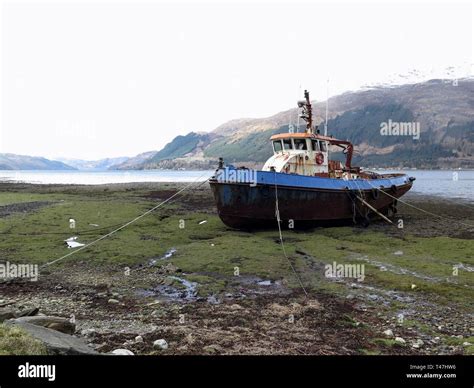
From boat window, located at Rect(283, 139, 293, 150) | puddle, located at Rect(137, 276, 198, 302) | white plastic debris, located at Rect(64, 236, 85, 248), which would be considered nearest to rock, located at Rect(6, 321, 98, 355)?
puddle, located at Rect(137, 276, 198, 302)

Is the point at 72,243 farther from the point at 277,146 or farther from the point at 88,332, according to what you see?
the point at 277,146

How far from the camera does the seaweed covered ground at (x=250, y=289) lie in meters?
8.11

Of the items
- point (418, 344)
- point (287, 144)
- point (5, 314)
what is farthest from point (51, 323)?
point (287, 144)

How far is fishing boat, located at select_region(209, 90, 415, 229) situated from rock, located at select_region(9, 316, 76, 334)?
1423cm

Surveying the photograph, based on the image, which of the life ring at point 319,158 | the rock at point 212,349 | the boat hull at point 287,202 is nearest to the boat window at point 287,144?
the life ring at point 319,158

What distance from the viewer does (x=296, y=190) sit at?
868 inches

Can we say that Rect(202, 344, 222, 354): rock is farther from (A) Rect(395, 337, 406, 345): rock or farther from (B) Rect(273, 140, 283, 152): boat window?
(B) Rect(273, 140, 283, 152): boat window

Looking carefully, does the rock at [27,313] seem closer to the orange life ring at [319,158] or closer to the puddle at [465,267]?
the puddle at [465,267]

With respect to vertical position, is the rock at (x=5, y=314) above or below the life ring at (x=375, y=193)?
below
